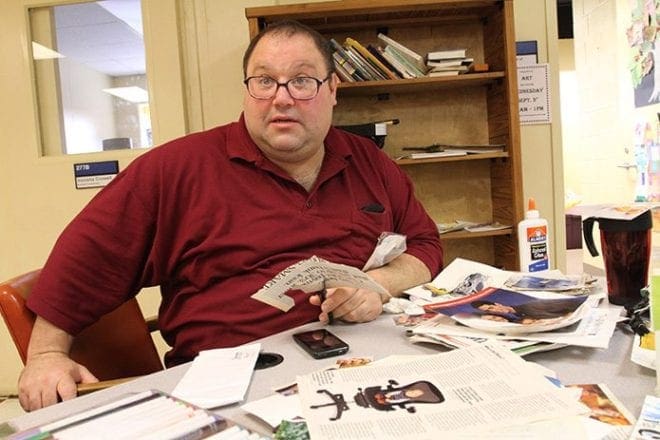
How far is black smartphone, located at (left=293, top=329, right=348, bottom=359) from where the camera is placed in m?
0.95

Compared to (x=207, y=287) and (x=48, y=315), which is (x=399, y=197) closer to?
(x=207, y=287)

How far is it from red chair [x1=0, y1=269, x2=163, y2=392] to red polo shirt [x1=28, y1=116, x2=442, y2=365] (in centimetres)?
4

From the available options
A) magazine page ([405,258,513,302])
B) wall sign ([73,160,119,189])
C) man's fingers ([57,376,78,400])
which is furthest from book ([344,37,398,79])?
man's fingers ([57,376,78,400])

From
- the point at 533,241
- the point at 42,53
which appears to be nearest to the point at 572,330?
the point at 533,241

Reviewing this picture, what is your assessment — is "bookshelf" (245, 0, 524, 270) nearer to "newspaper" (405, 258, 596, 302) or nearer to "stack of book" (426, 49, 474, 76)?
"stack of book" (426, 49, 474, 76)

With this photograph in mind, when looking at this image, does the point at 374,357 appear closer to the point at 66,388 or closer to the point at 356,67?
the point at 66,388

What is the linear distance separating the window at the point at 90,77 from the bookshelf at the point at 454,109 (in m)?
0.80

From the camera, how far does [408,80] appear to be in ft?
7.89

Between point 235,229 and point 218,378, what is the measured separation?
0.56 metres

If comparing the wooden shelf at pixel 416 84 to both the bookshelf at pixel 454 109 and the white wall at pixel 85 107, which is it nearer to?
the bookshelf at pixel 454 109

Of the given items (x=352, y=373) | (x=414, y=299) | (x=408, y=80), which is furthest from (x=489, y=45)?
(x=352, y=373)

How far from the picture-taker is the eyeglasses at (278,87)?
57.0 inches

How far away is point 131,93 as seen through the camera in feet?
9.15

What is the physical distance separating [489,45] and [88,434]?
2.52 m
